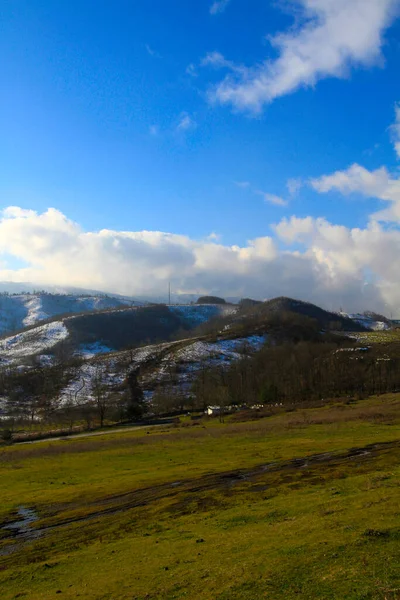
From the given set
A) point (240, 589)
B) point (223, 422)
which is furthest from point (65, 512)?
point (223, 422)

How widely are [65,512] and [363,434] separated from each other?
5473cm

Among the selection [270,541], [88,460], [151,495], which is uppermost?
[270,541]

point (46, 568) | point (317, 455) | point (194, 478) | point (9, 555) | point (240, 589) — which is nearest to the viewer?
point (240, 589)

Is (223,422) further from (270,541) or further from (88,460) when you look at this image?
(270,541)

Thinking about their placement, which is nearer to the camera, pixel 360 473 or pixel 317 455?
pixel 360 473

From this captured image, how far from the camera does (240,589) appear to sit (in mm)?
17031

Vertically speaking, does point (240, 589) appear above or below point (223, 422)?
above

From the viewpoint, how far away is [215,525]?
3006 centimetres

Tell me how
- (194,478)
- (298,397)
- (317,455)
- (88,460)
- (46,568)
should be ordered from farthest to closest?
(298,397)
(88,460)
(317,455)
(194,478)
(46,568)

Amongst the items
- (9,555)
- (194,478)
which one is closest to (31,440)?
(194,478)

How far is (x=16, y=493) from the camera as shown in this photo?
51.6 meters

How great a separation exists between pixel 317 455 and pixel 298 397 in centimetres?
12384

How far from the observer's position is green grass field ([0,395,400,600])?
1797cm

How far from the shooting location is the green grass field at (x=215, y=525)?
59.0 feet
